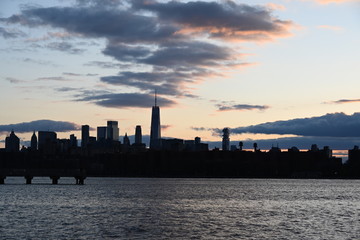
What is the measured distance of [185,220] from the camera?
87312 millimetres

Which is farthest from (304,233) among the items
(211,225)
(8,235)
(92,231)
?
(8,235)

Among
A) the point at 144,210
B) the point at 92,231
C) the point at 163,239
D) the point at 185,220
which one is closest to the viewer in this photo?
the point at 163,239

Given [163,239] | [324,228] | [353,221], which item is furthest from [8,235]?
[353,221]

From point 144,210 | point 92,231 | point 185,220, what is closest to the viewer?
point 92,231

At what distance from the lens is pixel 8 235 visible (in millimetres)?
66438

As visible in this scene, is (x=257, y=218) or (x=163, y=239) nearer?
(x=163, y=239)

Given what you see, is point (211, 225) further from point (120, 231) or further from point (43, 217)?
point (43, 217)

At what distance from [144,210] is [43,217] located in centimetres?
2244

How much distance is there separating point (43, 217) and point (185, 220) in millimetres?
21328

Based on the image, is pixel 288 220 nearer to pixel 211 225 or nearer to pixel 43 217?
pixel 211 225

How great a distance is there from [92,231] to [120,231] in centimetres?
339

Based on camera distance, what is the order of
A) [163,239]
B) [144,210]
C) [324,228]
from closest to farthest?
[163,239] → [324,228] → [144,210]

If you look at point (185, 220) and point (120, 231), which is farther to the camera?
point (185, 220)

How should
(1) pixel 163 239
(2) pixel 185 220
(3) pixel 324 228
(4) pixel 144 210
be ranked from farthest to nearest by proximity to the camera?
1. (4) pixel 144 210
2. (2) pixel 185 220
3. (3) pixel 324 228
4. (1) pixel 163 239
